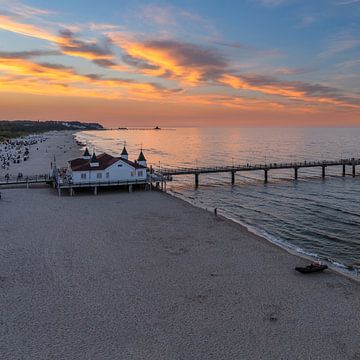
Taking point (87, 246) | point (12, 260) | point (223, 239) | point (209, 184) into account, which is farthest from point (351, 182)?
point (12, 260)

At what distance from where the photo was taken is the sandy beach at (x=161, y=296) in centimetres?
1562

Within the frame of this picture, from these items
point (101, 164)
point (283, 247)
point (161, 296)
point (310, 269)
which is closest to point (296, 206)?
point (283, 247)

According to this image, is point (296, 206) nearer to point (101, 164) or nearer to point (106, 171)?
point (106, 171)

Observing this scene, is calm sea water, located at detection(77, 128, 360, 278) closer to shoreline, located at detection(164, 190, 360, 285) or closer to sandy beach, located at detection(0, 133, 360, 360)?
shoreline, located at detection(164, 190, 360, 285)

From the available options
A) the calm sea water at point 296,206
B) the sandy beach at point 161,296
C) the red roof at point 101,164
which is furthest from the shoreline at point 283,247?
the red roof at point 101,164

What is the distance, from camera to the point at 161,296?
19797 mm

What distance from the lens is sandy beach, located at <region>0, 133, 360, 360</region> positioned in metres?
15.6

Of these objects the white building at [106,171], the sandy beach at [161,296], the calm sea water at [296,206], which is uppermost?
the white building at [106,171]

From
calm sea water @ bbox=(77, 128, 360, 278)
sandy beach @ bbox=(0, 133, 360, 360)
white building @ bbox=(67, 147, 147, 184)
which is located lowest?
sandy beach @ bbox=(0, 133, 360, 360)

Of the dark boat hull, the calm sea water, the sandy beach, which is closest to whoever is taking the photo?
the sandy beach

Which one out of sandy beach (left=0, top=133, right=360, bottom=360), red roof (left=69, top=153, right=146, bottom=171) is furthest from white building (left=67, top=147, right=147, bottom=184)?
sandy beach (left=0, top=133, right=360, bottom=360)

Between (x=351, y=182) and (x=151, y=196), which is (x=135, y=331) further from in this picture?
(x=351, y=182)

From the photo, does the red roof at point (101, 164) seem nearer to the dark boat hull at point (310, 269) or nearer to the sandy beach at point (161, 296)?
the sandy beach at point (161, 296)

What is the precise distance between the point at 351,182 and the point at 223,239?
4159cm
